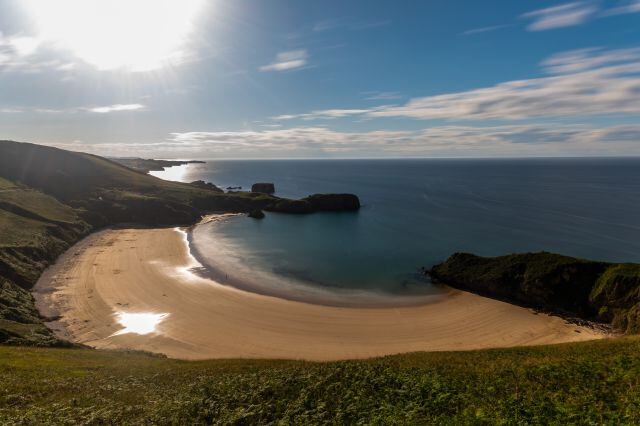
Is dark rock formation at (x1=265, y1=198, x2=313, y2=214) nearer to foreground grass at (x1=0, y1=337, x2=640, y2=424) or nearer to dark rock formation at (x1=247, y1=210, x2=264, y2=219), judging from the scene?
dark rock formation at (x1=247, y1=210, x2=264, y2=219)

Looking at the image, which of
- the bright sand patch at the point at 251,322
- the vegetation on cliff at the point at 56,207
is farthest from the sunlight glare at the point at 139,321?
the vegetation on cliff at the point at 56,207

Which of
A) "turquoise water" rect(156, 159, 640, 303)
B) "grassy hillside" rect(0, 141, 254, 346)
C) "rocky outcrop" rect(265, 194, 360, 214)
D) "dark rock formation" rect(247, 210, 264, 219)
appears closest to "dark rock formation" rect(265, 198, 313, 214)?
"rocky outcrop" rect(265, 194, 360, 214)

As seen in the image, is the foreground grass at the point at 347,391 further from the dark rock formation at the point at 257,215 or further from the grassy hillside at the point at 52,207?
the dark rock formation at the point at 257,215

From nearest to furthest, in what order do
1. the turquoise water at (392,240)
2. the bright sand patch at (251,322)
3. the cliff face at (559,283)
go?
1. the bright sand patch at (251,322)
2. the cliff face at (559,283)
3. the turquoise water at (392,240)

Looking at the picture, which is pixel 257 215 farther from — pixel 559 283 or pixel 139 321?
pixel 559 283

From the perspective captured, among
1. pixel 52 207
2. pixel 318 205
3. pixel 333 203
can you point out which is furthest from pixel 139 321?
pixel 333 203

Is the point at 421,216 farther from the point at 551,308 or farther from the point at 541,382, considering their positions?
the point at 541,382
